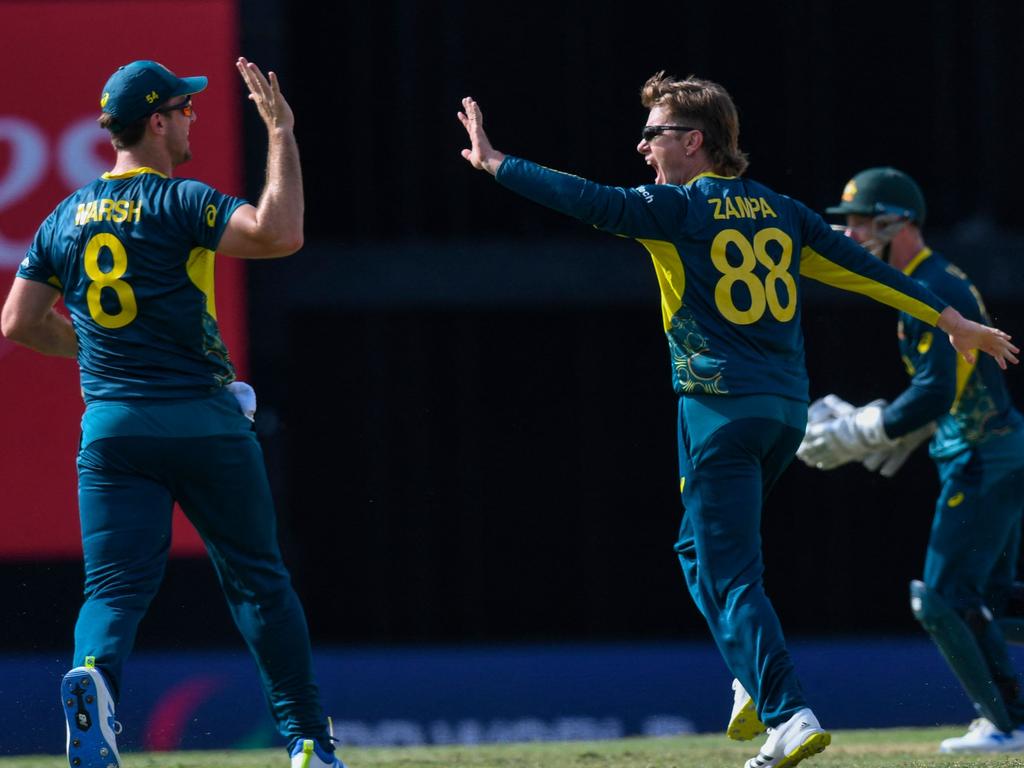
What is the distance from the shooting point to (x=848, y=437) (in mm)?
6949

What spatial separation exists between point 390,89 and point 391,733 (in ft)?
12.9

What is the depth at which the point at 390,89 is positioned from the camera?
419 inches

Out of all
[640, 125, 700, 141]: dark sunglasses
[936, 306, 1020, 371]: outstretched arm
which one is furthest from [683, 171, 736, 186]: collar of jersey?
[936, 306, 1020, 371]: outstretched arm

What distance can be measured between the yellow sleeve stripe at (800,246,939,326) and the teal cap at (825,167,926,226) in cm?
148

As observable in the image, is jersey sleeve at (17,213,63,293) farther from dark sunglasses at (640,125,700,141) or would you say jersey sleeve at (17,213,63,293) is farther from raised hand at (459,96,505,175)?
dark sunglasses at (640,125,700,141)

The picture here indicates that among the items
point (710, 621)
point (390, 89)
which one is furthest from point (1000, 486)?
point (390, 89)

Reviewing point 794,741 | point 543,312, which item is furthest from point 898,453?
point 543,312

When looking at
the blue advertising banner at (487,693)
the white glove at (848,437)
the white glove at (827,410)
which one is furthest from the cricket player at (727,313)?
the blue advertising banner at (487,693)

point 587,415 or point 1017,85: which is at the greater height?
point 1017,85

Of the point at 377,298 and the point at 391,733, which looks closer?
→ the point at 391,733

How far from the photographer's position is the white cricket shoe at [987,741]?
22.1 feet

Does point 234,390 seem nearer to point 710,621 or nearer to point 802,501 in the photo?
point 710,621

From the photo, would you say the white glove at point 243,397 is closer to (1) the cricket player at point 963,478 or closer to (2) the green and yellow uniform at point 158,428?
(2) the green and yellow uniform at point 158,428

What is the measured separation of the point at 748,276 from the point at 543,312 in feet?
18.0
